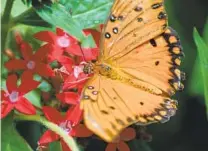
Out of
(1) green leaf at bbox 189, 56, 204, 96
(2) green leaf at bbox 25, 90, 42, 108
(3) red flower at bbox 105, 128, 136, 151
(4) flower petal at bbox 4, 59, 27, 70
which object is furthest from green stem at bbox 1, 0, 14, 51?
(1) green leaf at bbox 189, 56, 204, 96

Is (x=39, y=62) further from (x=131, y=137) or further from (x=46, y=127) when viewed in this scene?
(x=131, y=137)

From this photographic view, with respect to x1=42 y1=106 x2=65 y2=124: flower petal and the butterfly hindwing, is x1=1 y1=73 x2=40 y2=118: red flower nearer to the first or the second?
x1=42 y1=106 x2=65 y2=124: flower petal

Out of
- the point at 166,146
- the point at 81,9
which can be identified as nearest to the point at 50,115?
the point at 81,9

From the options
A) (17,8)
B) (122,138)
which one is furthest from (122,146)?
(17,8)

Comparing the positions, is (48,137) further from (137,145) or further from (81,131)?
(137,145)

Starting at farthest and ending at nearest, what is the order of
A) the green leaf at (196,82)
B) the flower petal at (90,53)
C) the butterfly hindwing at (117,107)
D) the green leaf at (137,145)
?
the green leaf at (196,82)
the green leaf at (137,145)
the flower petal at (90,53)
the butterfly hindwing at (117,107)

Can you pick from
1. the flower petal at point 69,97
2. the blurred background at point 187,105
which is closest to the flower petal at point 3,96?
the flower petal at point 69,97

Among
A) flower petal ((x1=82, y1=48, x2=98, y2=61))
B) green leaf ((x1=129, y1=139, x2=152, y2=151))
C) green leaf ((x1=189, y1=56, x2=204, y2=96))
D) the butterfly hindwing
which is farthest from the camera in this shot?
green leaf ((x1=189, y1=56, x2=204, y2=96))

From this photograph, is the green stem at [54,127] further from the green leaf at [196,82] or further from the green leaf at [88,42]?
the green leaf at [196,82]
